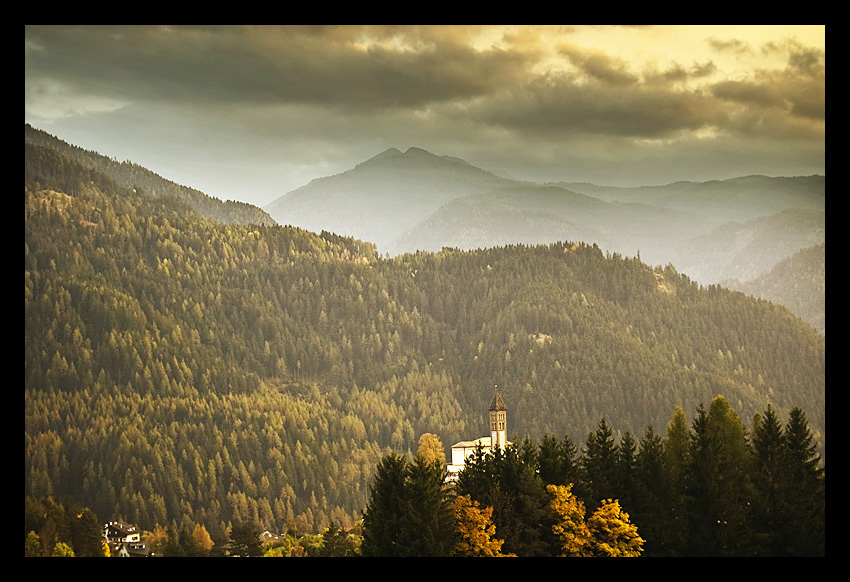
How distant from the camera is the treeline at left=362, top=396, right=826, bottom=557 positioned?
86750mm

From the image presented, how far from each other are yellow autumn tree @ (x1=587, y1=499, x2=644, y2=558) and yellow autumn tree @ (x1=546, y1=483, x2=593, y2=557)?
0.79 metres

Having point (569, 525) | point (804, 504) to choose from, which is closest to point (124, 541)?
point (569, 525)

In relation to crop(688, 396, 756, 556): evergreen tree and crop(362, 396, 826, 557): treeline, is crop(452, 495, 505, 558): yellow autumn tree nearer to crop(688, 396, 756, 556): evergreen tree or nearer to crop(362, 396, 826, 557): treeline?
crop(362, 396, 826, 557): treeline

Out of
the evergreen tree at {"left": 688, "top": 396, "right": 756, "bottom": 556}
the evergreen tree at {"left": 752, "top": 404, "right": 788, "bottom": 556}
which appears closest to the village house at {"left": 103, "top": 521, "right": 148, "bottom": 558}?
the evergreen tree at {"left": 688, "top": 396, "right": 756, "bottom": 556}

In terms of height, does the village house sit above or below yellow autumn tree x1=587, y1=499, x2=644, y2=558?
below

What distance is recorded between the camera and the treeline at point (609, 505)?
8675 cm

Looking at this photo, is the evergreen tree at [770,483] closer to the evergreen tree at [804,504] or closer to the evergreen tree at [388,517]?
the evergreen tree at [804,504]

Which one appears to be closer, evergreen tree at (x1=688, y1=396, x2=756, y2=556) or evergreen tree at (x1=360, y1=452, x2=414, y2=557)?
evergreen tree at (x1=360, y1=452, x2=414, y2=557)
